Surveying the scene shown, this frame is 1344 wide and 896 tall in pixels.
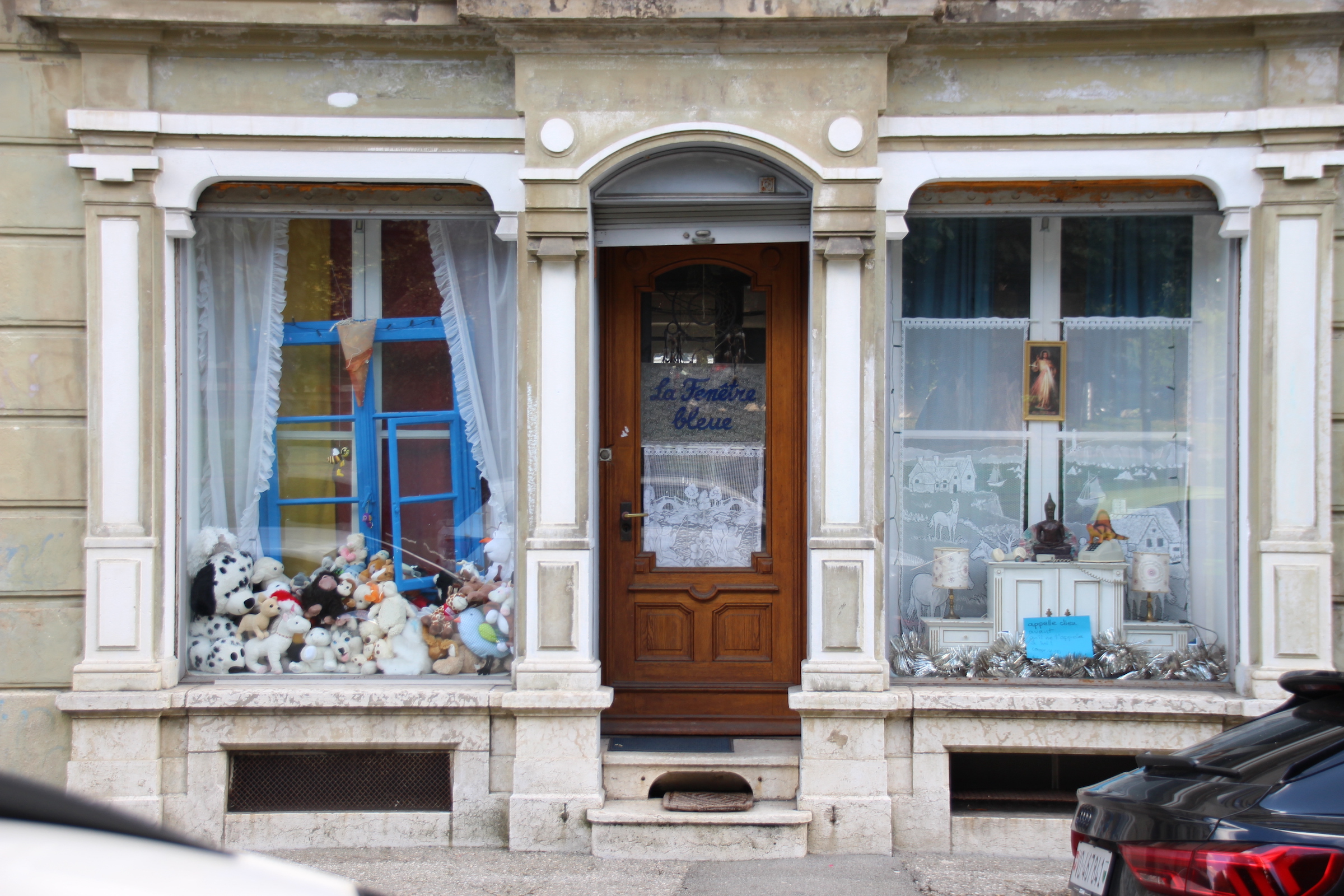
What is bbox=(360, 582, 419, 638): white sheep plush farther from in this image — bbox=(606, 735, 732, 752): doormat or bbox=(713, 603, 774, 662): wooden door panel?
bbox=(713, 603, 774, 662): wooden door panel

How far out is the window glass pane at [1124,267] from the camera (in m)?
5.77

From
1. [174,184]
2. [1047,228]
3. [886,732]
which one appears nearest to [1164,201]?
[1047,228]

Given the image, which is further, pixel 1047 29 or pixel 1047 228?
pixel 1047 228

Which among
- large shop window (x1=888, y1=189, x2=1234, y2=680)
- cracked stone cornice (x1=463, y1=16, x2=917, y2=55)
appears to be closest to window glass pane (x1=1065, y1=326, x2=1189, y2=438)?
large shop window (x1=888, y1=189, x2=1234, y2=680)

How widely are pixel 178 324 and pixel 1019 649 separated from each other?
4.96 meters

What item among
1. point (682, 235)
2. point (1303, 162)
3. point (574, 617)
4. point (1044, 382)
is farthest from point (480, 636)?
point (1303, 162)

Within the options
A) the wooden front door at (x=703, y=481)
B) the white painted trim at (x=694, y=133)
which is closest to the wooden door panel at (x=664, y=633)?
the wooden front door at (x=703, y=481)

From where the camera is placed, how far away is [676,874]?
4891 millimetres

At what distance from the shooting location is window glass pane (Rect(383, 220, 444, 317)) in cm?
585

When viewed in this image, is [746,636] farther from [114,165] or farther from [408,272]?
[114,165]

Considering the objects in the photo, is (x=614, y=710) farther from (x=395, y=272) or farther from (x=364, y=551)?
(x=395, y=272)

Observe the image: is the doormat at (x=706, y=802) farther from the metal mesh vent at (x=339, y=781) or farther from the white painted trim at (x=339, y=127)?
the white painted trim at (x=339, y=127)

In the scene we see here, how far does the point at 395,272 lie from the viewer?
5.88 m

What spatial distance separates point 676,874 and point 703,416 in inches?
98.4
